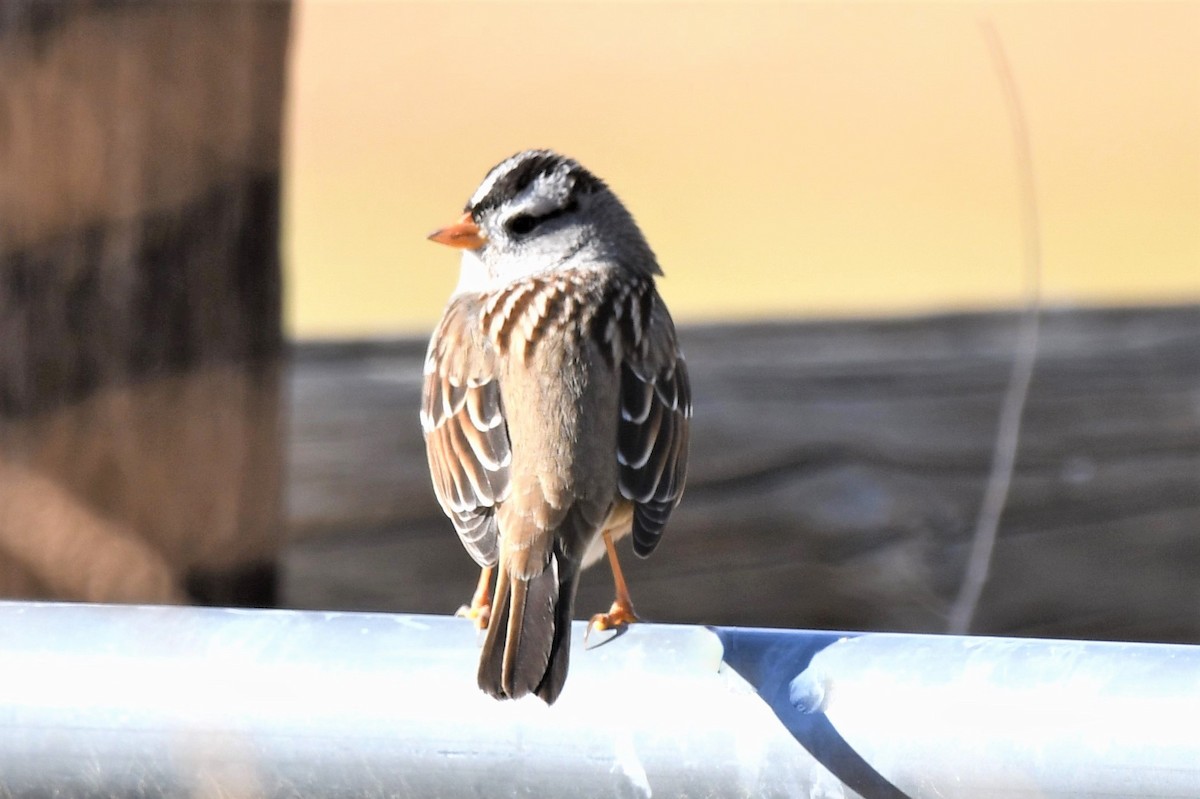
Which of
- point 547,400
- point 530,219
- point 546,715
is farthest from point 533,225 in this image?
point 546,715

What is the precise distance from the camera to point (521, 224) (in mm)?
3244

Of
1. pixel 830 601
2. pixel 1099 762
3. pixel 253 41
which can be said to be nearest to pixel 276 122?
pixel 253 41

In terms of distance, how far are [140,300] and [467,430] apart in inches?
26.4

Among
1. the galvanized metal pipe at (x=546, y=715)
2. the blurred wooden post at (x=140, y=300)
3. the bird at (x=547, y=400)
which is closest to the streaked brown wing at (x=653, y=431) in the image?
the bird at (x=547, y=400)

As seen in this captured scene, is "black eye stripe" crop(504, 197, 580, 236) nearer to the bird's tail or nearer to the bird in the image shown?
the bird

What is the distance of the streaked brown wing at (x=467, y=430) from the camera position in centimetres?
254

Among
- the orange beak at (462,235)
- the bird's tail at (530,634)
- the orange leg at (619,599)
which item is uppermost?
the orange beak at (462,235)

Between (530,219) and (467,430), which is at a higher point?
(530,219)

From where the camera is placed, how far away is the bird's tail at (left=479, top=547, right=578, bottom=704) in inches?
61.4

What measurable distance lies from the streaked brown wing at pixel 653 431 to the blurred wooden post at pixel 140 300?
68 centimetres

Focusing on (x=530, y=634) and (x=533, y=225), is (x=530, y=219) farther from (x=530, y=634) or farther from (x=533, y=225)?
(x=530, y=634)

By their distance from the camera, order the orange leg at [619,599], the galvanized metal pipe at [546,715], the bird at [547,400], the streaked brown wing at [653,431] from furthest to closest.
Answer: the orange leg at [619,599] < the streaked brown wing at [653,431] < the bird at [547,400] < the galvanized metal pipe at [546,715]

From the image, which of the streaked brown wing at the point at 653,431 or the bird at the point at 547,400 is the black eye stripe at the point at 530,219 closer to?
the bird at the point at 547,400

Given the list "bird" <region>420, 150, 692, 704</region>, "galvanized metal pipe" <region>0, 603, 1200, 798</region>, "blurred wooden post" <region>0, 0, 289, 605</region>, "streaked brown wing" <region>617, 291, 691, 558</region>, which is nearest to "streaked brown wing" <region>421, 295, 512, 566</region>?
Answer: "bird" <region>420, 150, 692, 704</region>
